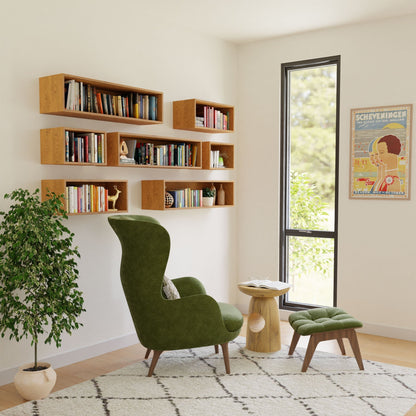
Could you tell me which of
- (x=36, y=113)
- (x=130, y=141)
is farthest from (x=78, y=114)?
(x=130, y=141)

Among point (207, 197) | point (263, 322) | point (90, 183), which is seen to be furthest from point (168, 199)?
point (263, 322)

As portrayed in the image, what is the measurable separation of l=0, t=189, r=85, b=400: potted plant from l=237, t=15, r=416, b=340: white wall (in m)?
2.53

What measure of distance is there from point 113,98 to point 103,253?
1.25 metres

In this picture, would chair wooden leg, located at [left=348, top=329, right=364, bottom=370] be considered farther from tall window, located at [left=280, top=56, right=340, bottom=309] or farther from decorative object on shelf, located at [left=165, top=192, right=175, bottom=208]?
decorative object on shelf, located at [left=165, top=192, right=175, bottom=208]

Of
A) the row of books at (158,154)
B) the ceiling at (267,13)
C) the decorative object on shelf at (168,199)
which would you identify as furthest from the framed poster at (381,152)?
the decorative object on shelf at (168,199)

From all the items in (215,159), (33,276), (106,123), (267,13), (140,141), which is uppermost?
(267,13)

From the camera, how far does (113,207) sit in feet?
13.4

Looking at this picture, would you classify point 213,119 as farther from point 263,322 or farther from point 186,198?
point 263,322

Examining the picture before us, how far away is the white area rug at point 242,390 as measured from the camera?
3.14m

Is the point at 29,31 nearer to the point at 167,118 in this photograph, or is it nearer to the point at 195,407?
the point at 167,118

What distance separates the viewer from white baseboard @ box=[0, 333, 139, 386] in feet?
11.8

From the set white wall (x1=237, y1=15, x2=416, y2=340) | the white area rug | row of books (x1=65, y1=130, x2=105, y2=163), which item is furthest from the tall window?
row of books (x1=65, y1=130, x2=105, y2=163)

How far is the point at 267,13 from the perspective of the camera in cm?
452

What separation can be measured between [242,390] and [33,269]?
1582 millimetres
